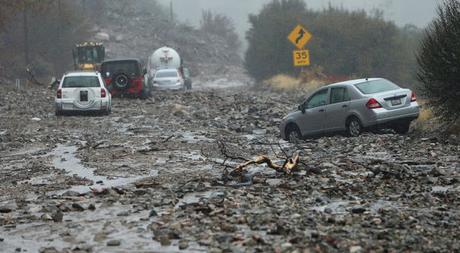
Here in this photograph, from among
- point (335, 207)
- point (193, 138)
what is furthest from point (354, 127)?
point (335, 207)

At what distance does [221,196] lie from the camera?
10062 millimetres

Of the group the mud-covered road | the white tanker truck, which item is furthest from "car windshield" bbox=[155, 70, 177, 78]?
the mud-covered road

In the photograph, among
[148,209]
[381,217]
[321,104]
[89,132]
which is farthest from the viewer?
[89,132]

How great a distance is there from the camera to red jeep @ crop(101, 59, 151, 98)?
35875mm

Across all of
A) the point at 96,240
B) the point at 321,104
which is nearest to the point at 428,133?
the point at 321,104

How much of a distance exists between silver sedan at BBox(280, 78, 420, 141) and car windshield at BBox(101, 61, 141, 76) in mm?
17742

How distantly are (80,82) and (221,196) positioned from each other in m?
18.7

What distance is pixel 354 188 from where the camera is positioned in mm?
10570

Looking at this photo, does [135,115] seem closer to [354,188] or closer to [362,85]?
[362,85]

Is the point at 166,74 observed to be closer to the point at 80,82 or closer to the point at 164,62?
the point at 164,62

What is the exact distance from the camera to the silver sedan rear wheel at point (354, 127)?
61.2 feet

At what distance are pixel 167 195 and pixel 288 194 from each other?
160cm

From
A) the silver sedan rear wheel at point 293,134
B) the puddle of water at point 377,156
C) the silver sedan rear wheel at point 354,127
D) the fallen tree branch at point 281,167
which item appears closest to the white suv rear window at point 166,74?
the silver sedan rear wheel at point 293,134

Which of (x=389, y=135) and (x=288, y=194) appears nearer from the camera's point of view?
(x=288, y=194)
